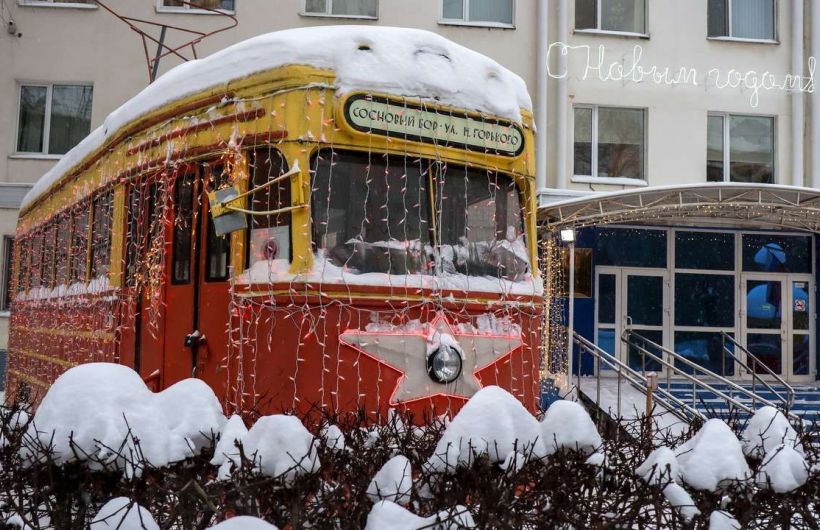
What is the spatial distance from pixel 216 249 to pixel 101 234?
2214mm

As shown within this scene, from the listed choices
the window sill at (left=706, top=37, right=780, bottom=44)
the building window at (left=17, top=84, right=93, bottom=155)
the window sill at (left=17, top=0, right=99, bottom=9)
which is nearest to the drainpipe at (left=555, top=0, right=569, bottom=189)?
the window sill at (left=706, top=37, right=780, bottom=44)

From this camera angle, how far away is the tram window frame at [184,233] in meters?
5.64

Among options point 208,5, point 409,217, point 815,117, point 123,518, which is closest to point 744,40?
point 815,117

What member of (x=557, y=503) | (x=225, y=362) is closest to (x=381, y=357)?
(x=225, y=362)

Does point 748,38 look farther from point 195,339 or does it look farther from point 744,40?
point 195,339

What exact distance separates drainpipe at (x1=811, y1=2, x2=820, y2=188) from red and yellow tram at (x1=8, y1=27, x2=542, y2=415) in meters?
11.9

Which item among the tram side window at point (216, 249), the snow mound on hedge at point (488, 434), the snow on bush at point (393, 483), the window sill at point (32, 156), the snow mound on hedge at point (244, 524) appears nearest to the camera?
the snow mound on hedge at point (244, 524)

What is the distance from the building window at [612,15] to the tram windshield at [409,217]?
11.4 meters

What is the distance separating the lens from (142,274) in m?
6.12

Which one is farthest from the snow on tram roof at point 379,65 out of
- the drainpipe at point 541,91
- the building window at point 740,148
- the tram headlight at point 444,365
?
the building window at point 740,148

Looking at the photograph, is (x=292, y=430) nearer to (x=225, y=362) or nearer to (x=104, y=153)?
(x=225, y=362)

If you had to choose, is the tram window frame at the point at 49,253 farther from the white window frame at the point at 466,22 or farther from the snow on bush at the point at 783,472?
the white window frame at the point at 466,22

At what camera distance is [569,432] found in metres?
3.20

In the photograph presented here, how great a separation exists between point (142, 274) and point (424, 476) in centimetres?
386
